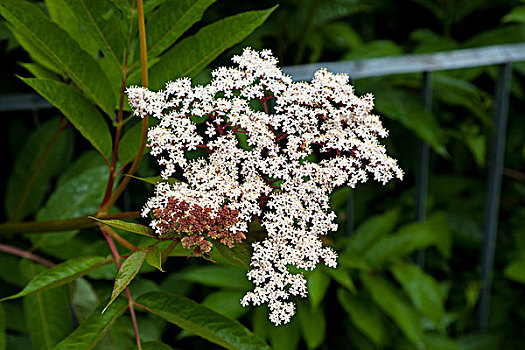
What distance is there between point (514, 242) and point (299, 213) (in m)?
1.61

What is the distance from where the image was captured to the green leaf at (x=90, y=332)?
0.54 metres

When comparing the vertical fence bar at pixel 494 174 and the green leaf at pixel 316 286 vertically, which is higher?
the vertical fence bar at pixel 494 174

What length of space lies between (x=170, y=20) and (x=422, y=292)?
3.29 feet

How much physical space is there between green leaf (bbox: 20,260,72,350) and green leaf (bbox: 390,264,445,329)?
2.78ft

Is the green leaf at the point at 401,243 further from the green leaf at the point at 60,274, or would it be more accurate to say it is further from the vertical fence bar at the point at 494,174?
the green leaf at the point at 60,274

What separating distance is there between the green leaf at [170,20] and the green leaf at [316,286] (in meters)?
0.67

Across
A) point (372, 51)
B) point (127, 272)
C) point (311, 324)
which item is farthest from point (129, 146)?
point (372, 51)

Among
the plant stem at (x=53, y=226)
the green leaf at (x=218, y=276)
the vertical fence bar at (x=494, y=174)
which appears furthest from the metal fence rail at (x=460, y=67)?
the plant stem at (x=53, y=226)

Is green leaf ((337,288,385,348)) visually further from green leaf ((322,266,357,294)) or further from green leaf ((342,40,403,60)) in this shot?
green leaf ((342,40,403,60))

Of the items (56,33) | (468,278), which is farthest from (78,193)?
(468,278)

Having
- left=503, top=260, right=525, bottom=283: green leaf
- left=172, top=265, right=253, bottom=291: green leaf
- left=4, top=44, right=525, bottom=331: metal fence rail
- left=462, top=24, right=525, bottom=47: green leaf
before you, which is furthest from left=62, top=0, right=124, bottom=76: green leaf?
left=462, top=24, right=525, bottom=47: green leaf

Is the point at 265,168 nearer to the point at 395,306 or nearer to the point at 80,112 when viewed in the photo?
the point at 80,112

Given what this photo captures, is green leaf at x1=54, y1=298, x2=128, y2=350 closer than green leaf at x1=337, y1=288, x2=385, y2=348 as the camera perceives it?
Yes

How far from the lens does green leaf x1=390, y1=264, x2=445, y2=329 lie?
1296mm
